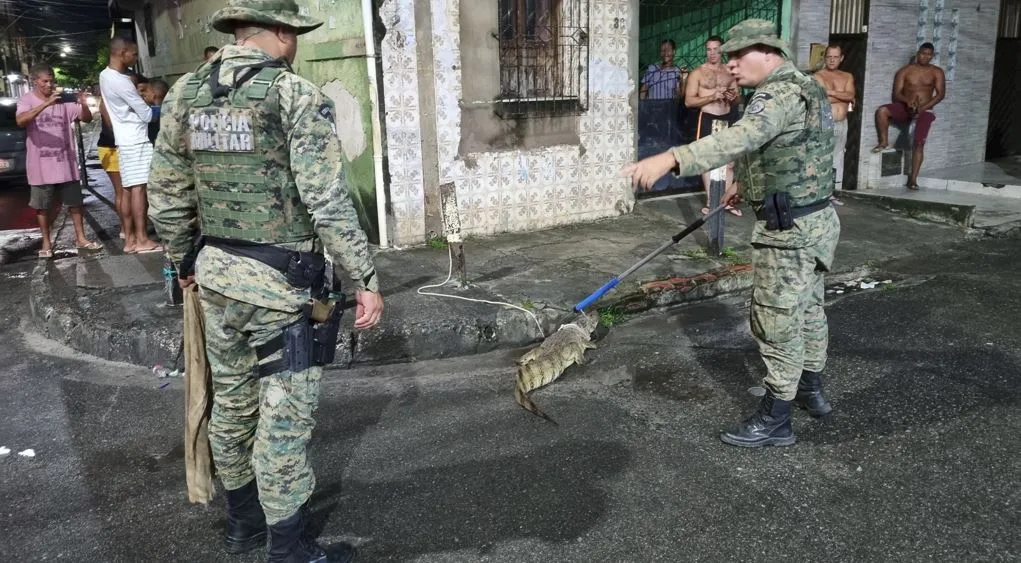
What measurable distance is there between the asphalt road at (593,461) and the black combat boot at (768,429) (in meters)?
0.06

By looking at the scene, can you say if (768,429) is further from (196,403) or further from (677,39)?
(677,39)

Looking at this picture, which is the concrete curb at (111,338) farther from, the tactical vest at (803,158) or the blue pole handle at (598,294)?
the tactical vest at (803,158)

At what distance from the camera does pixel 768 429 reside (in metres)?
3.53

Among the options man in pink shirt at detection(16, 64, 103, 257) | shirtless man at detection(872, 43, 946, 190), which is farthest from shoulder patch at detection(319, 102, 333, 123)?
shirtless man at detection(872, 43, 946, 190)

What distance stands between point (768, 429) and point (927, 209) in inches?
253

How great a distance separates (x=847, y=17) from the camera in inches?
378

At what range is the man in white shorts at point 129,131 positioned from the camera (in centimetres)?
646

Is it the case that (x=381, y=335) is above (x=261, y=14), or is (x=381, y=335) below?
below

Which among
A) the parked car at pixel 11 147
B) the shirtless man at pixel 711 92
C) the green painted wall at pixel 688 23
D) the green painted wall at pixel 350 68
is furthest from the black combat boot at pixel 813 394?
the parked car at pixel 11 147

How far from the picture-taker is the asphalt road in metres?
2.81

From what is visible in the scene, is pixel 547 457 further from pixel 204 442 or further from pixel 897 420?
pixel 897 420

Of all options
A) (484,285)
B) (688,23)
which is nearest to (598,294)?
(484,285)

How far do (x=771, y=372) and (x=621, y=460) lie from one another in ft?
2.71

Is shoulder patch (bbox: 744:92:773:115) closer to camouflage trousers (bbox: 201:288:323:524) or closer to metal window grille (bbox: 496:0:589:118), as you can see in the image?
camouflage trousers (bbox: 201:288:323:524)
